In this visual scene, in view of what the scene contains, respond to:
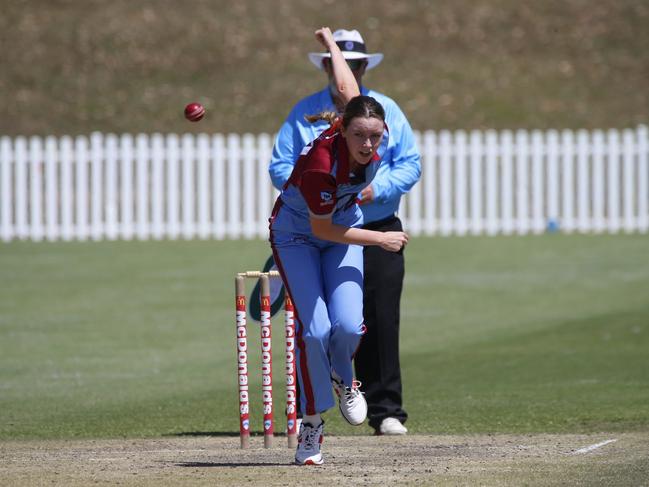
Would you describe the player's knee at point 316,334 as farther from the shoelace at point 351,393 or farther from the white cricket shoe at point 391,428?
the white cricket shoe at point 391,428

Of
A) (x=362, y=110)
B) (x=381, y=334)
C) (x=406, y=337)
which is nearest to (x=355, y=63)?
(x=381, y=334)

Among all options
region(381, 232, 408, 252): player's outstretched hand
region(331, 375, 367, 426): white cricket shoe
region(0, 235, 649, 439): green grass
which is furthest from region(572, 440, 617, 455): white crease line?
region(381, 232, 408, 252): player's outstretched hand

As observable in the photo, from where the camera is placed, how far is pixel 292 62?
1350 inches

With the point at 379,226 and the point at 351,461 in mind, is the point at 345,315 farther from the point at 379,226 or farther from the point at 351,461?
the point at 379,226

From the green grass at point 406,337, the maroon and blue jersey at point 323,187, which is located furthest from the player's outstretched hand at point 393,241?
the green grass at point 406,337

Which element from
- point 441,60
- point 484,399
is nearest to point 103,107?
point 441,60

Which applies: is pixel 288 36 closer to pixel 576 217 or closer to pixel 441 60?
pixel 441 60

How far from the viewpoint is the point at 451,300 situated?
16.6 m

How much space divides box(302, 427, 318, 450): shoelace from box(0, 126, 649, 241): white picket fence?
16.4 m

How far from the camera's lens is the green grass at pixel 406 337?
9.95 meters

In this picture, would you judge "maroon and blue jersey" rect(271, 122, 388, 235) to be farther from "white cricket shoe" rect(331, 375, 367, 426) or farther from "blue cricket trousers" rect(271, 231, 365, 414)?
"white cricket shoe" rect(331, 375, 367, 426)

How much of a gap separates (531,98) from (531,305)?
17.3m

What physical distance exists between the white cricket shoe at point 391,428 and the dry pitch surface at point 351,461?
19cm

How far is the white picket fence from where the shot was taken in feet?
77.5
